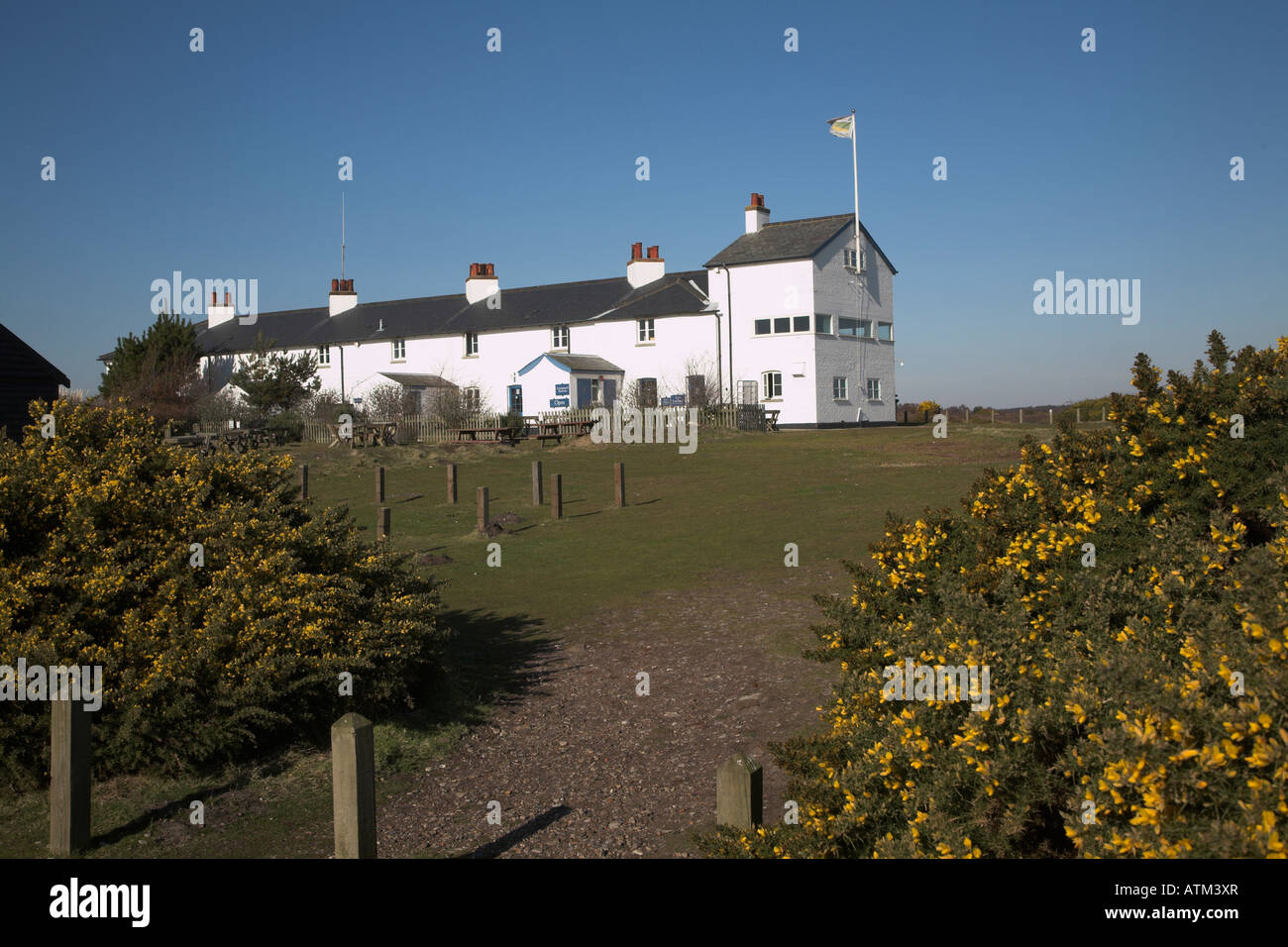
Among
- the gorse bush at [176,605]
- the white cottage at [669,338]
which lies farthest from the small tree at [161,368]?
the gorse bush at [176,605]

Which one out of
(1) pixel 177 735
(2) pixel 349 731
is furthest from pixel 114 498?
(2) pixel 349 731

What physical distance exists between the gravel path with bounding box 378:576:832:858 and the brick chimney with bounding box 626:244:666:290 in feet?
139

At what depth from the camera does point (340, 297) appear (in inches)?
2391

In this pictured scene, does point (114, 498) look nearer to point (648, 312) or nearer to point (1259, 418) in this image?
point (1259, 418)

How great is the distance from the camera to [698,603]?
497 inches

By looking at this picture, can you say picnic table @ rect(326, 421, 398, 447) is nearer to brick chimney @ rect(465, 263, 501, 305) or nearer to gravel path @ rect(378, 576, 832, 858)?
brick chimney @ rect(465, 263, 501, 305)

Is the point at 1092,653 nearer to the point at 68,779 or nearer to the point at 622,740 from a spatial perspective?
the point at 622,740

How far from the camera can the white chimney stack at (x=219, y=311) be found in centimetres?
6391

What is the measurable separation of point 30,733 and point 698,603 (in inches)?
304
